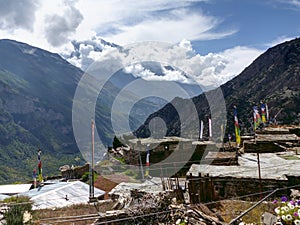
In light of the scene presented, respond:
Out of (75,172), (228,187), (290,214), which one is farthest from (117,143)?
(290,214)

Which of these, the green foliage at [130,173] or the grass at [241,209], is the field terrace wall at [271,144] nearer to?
the grass at [241,209]

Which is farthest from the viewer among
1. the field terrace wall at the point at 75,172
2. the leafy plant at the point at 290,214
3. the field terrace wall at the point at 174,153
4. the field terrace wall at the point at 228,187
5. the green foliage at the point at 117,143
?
the field terrace wall at the point at 75,172

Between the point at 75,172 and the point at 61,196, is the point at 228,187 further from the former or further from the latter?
the point at 75,172

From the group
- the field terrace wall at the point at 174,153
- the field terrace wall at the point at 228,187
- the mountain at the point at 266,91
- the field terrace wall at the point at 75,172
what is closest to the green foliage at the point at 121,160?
the field terrace wall at the point at 174,153

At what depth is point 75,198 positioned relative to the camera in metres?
17.3

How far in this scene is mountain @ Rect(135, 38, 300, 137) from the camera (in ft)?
248

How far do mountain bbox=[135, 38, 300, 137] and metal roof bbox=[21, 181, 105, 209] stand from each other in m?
46.9

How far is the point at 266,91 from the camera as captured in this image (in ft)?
356

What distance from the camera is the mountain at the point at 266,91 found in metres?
75.7

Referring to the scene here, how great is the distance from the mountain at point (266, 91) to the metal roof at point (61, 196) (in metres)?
46.9

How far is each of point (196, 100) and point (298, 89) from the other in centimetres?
4036

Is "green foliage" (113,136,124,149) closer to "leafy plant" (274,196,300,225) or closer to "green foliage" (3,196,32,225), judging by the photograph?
"green foliage" (3,196,32,225)

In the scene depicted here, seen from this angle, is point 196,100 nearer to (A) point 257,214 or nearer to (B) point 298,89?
(B) point 298,89

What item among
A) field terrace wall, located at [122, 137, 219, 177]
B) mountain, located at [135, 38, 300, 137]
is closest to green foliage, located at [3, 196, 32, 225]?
field terrace wall, located at [122, 137, 219, 177]
